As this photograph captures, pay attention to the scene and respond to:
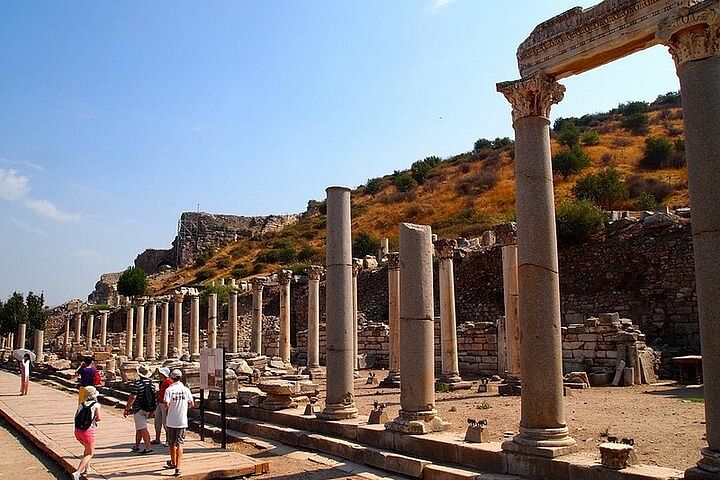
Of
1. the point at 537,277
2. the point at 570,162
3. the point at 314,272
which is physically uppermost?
the point at 570,162

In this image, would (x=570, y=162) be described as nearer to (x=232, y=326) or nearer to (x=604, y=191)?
(x=604, y=191)

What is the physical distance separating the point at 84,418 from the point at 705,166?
8747mm

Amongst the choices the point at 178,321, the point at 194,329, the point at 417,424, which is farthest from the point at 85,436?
the point at 178,321

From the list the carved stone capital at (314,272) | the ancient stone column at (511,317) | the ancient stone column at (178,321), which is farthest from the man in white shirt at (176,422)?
the ancient stone column at (178,321)

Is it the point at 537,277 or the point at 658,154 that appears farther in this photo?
the point at 658,154

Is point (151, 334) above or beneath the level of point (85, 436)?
above

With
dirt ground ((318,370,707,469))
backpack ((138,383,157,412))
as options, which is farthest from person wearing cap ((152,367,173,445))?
dirt ground ((318,370,707,469))

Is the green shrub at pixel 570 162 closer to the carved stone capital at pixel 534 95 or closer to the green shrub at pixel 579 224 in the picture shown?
the green shrub at pixel 579 224

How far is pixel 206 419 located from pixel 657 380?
1406 centimetres

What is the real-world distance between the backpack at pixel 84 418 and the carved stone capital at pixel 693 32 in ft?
29.8

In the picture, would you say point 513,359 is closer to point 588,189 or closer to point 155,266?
point 588,189

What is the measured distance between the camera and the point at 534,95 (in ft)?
29.2

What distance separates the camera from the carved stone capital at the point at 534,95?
8891mm

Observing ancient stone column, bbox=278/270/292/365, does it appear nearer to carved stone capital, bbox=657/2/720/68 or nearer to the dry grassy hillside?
carved stone capital, bbox=657/2/720/68
